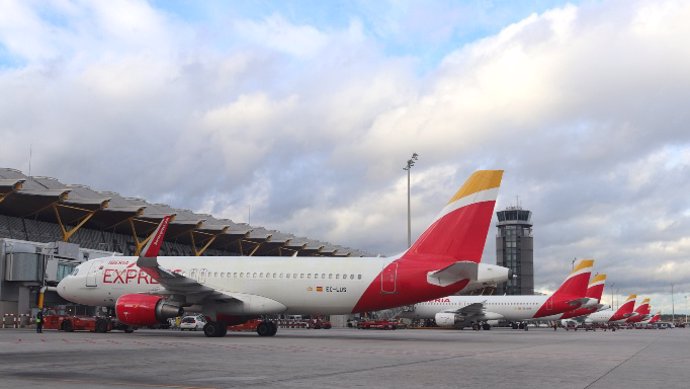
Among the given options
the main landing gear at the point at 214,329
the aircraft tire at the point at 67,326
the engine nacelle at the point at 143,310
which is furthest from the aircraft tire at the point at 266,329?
the aircraft tire at the point at 67,326

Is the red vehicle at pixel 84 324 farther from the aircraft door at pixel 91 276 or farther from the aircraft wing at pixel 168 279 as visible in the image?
the aircraft wing at pixel 168 279

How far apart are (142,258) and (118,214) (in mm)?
38278

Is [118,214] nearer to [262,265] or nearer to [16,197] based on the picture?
[16,197]

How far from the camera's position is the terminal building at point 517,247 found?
563ft

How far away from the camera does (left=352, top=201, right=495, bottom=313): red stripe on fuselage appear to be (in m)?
28.9

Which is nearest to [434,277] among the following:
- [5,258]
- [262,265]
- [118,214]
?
[262,265]

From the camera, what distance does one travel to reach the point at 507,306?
2520 inches

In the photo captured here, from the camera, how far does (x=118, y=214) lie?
207 ft

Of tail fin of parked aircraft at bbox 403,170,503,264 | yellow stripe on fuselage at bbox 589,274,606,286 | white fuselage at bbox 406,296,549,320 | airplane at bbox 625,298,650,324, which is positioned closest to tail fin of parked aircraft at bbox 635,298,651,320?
airplane at bbox 625,298,650,324

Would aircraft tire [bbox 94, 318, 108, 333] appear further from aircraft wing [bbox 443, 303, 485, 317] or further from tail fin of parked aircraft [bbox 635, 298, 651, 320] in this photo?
tail fin of parked aircraft [bbox 635, 298, 651, 320]

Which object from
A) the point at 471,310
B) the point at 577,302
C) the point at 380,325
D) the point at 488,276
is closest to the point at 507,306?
the point at 471,310

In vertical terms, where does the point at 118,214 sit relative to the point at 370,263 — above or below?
above

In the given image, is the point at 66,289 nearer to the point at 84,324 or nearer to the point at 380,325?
the point at 84,324

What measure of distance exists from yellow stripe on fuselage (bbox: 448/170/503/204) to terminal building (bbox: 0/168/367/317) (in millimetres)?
25200
